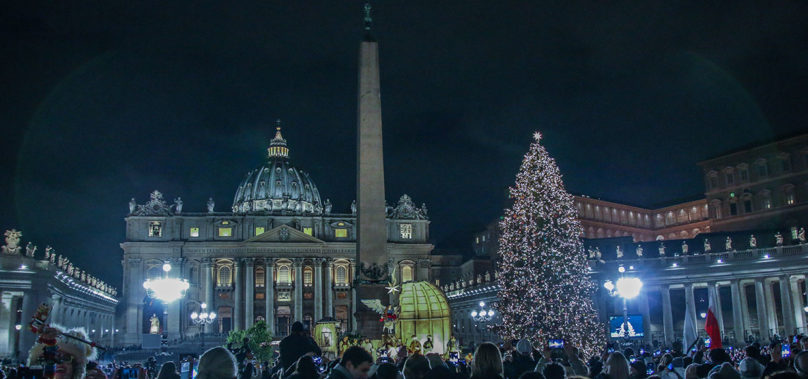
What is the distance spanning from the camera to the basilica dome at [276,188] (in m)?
139

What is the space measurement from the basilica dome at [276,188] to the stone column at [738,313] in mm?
92276

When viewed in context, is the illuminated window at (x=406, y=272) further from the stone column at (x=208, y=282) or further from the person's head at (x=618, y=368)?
the person's head at (x=618, y=368)

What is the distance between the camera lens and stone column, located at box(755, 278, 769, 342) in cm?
5053

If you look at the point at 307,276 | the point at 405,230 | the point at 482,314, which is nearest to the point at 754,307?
the point at 482,314

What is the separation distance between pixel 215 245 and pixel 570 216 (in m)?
82.9

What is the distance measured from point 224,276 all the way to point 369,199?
8515 cm

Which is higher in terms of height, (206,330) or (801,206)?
(801,206)

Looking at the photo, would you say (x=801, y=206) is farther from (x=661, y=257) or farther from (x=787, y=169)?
(x=661, y=257)

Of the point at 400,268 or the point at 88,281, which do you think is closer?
the point at 88,281

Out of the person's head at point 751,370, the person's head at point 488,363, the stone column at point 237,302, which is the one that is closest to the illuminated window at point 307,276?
the stone column at point 237,302

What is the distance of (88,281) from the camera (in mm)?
86062

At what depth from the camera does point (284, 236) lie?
10981 centimetres

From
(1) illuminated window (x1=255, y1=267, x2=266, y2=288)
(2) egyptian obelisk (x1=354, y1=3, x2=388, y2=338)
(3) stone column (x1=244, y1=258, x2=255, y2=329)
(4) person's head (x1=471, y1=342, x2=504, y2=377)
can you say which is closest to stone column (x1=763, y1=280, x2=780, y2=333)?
(2) egyptian obelisk (x1=354, y1=3, x2=388, y2=338)

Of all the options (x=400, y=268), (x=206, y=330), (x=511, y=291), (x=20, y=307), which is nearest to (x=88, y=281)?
(x=206, y=330)
